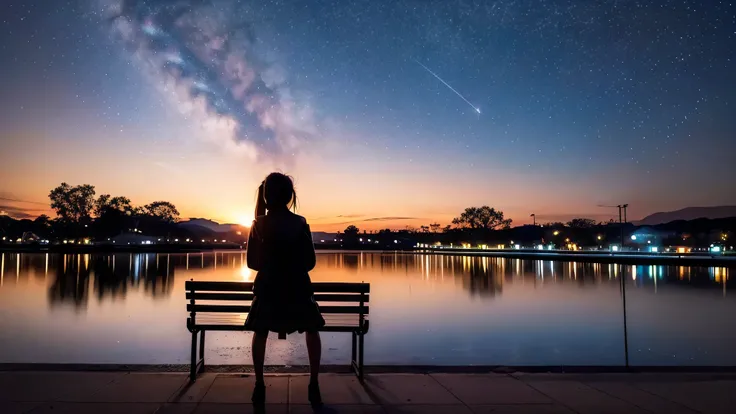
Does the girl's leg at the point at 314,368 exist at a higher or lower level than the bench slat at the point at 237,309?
lower

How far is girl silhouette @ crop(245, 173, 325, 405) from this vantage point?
5.48 metres

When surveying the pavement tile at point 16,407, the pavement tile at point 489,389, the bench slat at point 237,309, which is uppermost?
the bench slat at point 237,309

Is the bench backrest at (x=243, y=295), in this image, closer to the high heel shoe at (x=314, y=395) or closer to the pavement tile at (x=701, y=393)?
the high heel shoe at (x=314, y=395)

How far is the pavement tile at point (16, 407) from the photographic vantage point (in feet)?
17.1

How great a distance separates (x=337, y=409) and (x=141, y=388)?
240 cm

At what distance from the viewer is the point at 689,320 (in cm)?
1747

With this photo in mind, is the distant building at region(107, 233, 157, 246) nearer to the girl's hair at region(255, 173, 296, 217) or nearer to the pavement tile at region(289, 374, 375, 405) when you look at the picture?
the pavement tile at region(289, 374, 375, 405)

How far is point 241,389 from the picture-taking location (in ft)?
20.1

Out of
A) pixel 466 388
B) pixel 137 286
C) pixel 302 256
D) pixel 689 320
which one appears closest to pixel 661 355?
pixel 689 320

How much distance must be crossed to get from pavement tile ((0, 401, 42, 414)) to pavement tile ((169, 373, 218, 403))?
134 cm

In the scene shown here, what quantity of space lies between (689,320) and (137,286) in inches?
1040

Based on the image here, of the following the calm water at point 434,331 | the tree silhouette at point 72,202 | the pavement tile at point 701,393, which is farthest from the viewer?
the tree silhouette at point 72,202

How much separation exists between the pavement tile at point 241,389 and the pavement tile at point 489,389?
1.96 metres

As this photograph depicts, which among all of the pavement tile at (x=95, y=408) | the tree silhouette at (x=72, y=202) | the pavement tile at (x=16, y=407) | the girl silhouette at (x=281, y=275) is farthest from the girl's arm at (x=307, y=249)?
the tree silhouette at (x=72, y=202)
